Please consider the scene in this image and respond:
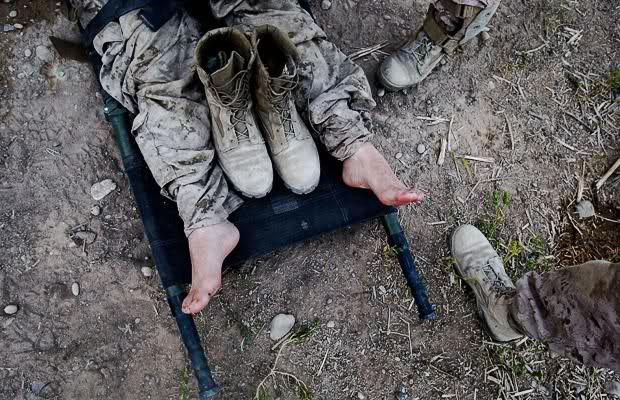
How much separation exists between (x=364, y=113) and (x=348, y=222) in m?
0.54

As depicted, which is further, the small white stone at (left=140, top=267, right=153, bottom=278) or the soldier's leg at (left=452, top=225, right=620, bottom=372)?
the small white stone at (left=140, top=267, right=153, bottom=278)

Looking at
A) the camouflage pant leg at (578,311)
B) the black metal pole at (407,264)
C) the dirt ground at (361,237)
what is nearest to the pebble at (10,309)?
the dirt ground at (361,237)

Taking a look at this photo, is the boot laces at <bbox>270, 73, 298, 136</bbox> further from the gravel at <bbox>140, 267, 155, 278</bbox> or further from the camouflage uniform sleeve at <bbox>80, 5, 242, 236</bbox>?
the gravel at <bbox>140, 267, 155, 278</bbox>

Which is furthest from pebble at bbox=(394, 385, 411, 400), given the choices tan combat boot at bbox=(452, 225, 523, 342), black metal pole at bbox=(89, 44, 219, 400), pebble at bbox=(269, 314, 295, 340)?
black metal pole at bbox=(89, 44, 219, 400)

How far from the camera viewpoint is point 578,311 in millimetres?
2256

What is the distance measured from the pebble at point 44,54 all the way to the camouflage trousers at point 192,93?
340mm

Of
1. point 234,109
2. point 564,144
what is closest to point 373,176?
point 234,109

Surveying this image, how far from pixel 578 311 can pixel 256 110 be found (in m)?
1.63

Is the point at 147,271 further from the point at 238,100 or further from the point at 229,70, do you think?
the point at 229,70

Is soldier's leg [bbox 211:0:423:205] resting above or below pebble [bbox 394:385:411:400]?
above

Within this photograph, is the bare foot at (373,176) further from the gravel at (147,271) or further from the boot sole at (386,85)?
the gravel at (147,271)

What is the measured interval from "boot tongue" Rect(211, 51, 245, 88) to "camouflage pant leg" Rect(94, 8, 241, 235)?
319 mm

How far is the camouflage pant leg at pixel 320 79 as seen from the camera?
8.57ft

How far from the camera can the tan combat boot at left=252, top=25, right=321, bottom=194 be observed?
2.28 meters
